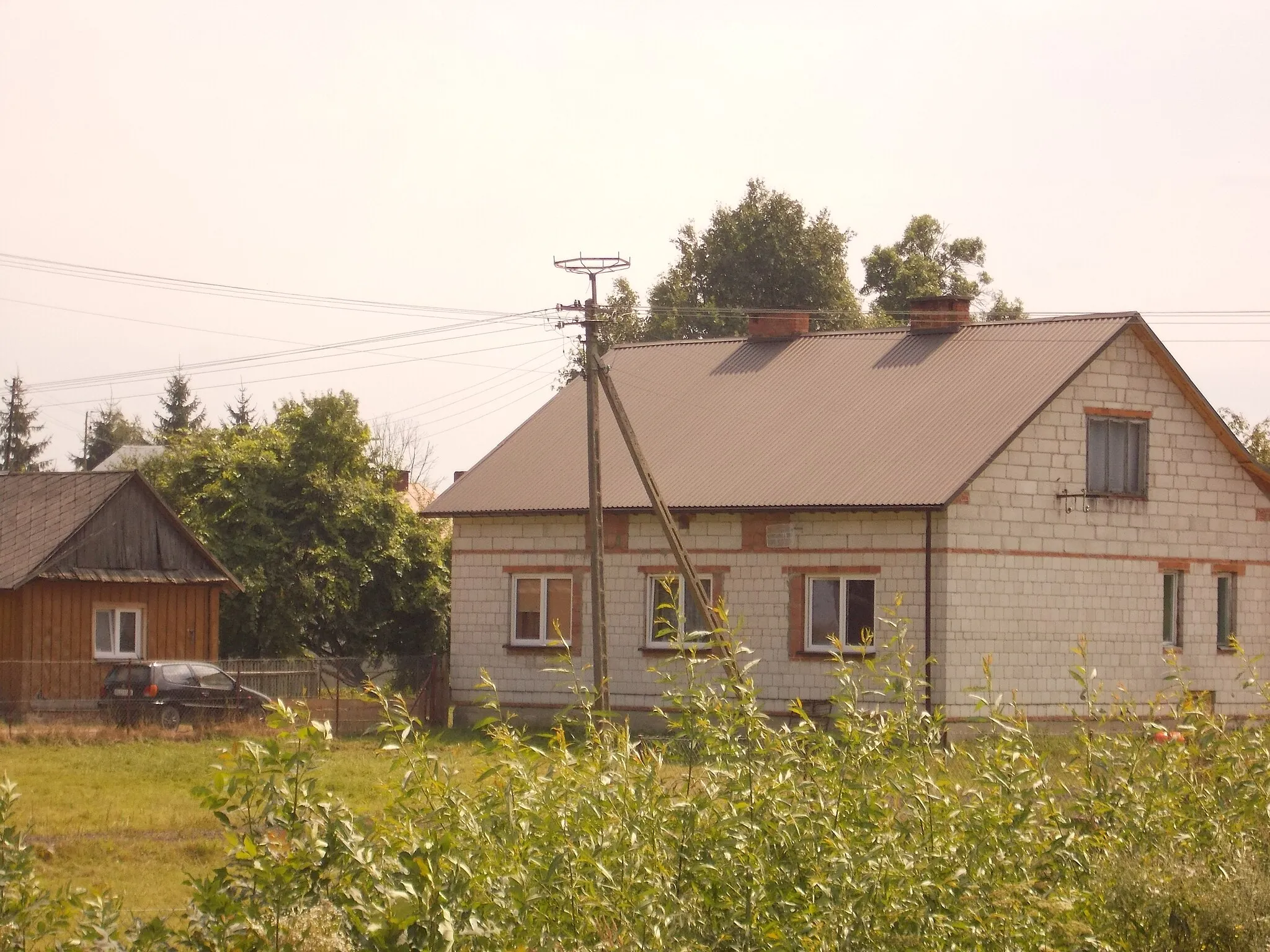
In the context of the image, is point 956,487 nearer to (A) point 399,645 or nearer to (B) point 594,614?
(B) point 594,614

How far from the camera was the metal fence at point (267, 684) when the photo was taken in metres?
28.0

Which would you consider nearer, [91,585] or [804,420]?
[804,420]

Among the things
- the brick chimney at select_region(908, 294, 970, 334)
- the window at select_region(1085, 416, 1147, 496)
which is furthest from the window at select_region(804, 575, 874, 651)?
the brick chimney at select_region(908, 294, 970, 334)

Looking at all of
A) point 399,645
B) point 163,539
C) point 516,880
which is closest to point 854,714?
point 516,880

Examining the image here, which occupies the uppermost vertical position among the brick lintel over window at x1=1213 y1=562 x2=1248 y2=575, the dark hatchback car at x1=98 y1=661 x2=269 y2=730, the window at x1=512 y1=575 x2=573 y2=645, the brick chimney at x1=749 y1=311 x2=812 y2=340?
the brick chimney at x1=749 y1=311 x2=812 y2=340

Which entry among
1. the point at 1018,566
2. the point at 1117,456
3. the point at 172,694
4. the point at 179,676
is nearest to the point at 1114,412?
the point at 1117,456

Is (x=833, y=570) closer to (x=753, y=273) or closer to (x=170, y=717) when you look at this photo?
(x=170, y=717)

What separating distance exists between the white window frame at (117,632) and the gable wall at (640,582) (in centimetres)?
642

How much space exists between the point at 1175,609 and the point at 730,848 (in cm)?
2239

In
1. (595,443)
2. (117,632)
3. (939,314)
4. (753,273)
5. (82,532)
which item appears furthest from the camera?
(753,273)

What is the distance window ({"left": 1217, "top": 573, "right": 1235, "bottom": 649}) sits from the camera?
2880 cm

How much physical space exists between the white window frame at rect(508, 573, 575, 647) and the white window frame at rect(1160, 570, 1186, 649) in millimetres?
10414

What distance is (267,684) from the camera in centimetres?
2934

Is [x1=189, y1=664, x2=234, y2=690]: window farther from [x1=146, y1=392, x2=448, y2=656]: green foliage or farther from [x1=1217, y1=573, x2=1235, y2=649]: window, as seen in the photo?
[x1=1217, y1=573, x2=1235, y2=649]: window
